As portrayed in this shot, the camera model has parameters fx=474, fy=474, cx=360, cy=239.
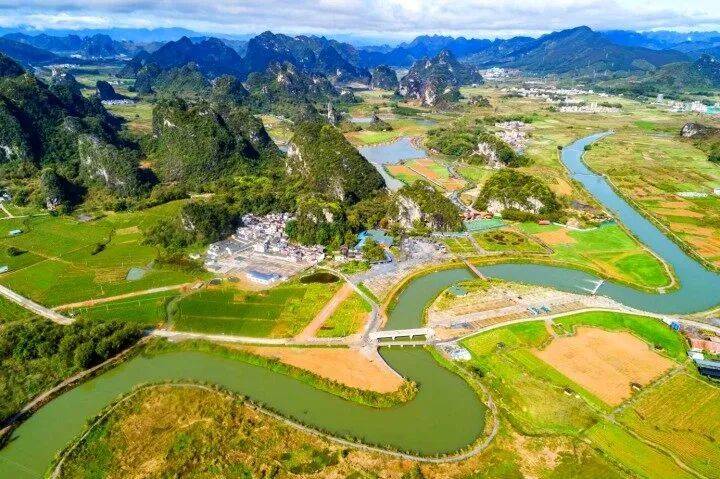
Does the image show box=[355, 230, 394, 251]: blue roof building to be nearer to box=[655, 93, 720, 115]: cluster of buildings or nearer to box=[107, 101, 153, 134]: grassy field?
box=[107, 101, 153, 134]: grassy field

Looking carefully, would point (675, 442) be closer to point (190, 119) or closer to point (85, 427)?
point (85, 427)

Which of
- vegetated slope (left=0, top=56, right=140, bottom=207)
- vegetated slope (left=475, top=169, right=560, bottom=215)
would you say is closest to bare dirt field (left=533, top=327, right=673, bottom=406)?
vegetated slope (left=475, top=169, right=560, bottom=215)

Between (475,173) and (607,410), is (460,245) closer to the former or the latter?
(607,410)

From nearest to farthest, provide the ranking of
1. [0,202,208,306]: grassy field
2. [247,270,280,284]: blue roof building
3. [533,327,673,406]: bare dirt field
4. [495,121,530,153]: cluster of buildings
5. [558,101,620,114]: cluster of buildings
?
[533,327,673,406]: bare dirt field → [0,202,208,306]: grassy field → [247,270,280,284]: blue roof building → [495,121,530,153]: cluster of buildings → [558,101,620,114]: cluster of buildings

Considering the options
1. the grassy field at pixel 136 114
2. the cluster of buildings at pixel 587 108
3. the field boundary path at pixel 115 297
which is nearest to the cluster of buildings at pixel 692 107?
the cluster of buildings at pixel 587 108

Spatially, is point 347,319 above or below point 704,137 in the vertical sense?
below

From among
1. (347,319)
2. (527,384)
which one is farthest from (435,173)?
(527,384)
